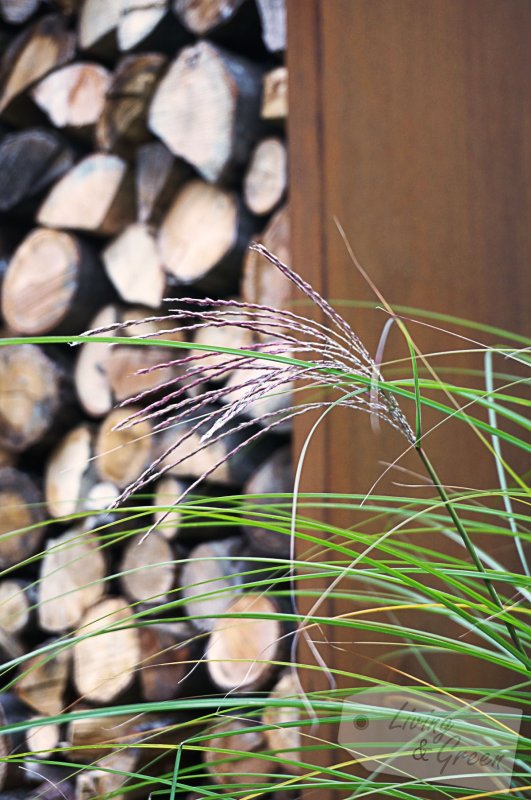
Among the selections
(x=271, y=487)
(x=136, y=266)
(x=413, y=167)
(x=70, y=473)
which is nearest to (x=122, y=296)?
(x=136, y=266)

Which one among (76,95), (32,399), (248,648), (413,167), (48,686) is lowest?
(48,686)

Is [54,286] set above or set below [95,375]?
above

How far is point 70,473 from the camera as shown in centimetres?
125

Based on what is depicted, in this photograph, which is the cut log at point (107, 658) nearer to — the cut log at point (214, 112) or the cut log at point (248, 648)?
the cut log at point (248, 648)

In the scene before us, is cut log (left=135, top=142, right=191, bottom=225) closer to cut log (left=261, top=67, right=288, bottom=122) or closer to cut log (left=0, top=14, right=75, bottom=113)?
cut log (left=261, top=67, right=288, bottom=122)

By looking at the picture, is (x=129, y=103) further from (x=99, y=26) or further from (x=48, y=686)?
(x=48, y=686)

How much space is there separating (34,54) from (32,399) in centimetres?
59

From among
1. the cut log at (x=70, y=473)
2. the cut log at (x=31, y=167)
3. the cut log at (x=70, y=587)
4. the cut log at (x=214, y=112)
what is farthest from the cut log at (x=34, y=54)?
the cut log at (x=70, y=587)

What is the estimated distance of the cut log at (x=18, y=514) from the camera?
1268 mm

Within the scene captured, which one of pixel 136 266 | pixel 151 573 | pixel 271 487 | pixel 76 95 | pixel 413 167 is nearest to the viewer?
pixel 413 167

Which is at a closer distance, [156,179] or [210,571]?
[210,571]

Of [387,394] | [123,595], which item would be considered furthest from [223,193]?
[387,394]

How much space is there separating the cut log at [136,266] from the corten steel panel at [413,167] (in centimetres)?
33

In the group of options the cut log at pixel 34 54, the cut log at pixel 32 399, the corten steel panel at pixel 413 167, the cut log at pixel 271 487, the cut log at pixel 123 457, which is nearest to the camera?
the corten steel panel at pixel 413 167
